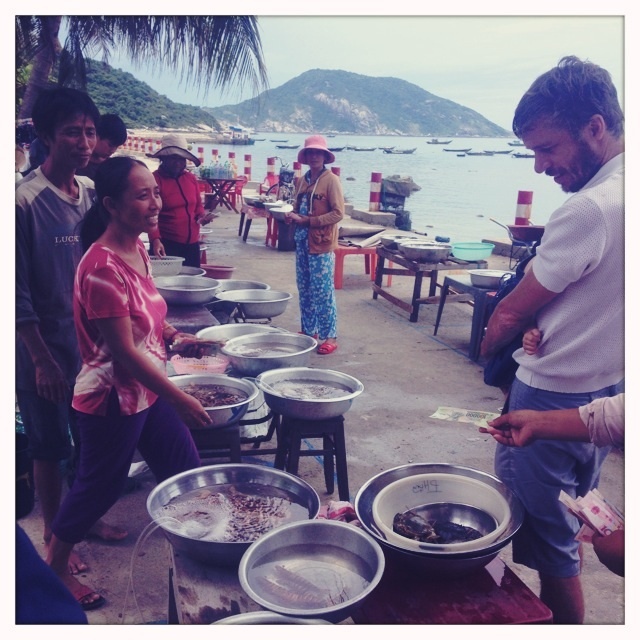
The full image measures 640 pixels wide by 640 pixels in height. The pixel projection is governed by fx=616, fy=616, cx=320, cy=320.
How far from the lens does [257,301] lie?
377cm

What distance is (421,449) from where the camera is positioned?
377cm

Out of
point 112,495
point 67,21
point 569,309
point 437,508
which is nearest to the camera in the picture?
point 569,309

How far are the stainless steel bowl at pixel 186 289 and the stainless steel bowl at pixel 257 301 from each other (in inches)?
4.9

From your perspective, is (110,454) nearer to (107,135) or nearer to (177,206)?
(107,135)

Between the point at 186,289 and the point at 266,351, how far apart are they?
831 millimetres

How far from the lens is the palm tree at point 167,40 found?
7.32 ft

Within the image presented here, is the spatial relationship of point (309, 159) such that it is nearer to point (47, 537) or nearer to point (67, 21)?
point (67, 21)

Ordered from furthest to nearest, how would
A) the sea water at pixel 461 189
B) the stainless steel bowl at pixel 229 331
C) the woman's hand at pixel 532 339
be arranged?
the sea water at pixel 461 189, the stainless steel bowl at pixel 229 331, the woman's hand at pixel 532 339

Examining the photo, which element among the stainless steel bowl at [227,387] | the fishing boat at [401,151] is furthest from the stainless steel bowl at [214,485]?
the fishing boat at [401,151]

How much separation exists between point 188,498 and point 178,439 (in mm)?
287

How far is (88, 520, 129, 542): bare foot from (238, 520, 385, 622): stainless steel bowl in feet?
4.80

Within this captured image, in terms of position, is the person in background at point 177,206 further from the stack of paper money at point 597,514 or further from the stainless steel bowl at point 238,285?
the stack of paper money at point 597,514

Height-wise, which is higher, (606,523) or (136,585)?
(606,523)
